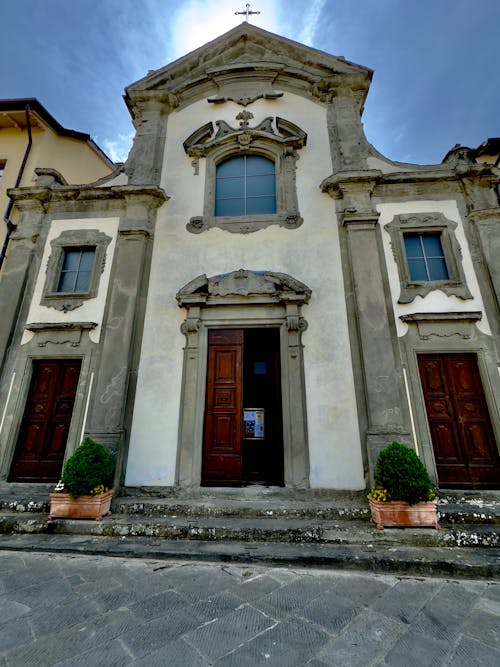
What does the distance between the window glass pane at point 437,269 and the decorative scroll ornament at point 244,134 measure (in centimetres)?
420

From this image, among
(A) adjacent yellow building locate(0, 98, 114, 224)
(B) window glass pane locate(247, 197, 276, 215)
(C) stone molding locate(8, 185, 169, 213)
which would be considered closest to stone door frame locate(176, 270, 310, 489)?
(B) window glass pane locate(247, 197, 276, 215)

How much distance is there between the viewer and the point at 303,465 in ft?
18.3

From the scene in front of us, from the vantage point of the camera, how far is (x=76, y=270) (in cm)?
747

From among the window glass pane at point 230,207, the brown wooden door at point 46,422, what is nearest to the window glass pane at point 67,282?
the brown wooden door at point 46,422

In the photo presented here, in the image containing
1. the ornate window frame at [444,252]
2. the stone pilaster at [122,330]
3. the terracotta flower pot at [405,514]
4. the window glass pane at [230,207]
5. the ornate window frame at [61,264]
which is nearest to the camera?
the terracotta flower pot at [405,514]

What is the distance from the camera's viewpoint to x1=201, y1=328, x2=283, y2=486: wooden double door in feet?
19.5

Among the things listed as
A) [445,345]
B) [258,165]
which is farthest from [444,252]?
[258,165]

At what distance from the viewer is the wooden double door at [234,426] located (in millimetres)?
5938

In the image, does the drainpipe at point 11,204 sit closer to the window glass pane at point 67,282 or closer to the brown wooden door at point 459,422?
the window glass pane at point 67,282

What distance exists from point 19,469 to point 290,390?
535 cm

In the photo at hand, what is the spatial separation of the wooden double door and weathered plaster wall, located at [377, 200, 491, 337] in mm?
2748

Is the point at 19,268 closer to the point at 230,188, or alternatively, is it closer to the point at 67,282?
the point at 67,282

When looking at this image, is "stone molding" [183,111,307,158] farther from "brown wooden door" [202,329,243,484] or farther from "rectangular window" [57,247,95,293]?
"brown wooden door" [202,329,243,484]

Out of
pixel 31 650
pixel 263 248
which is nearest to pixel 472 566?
pixel 31 650
